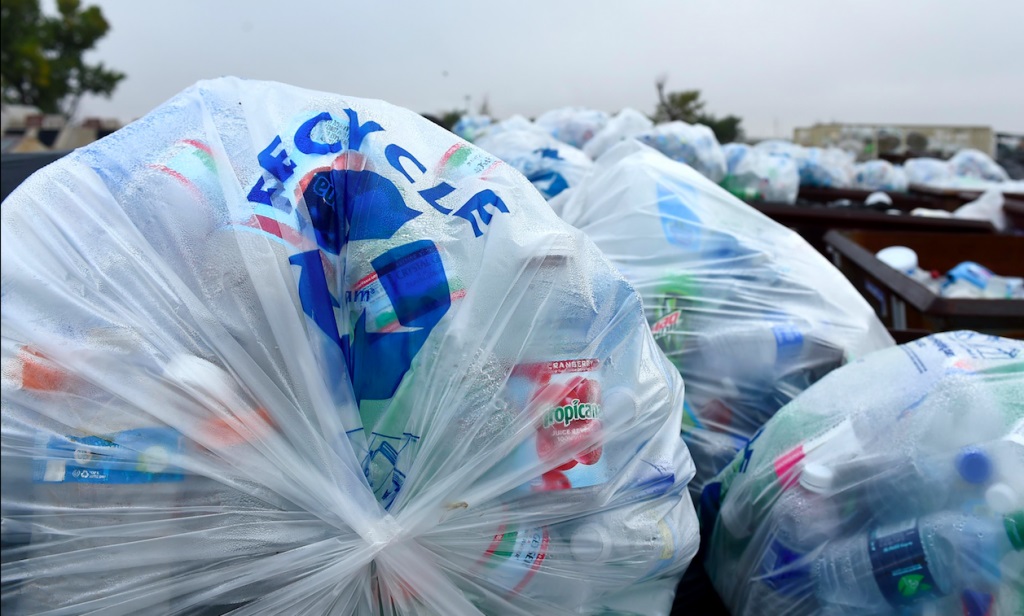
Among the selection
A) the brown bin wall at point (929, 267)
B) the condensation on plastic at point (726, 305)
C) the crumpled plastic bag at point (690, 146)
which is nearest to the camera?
the condensation on plastic at point (726, 305)

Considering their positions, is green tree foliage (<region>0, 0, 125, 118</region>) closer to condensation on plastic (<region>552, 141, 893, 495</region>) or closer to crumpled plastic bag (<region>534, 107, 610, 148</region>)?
crumpled plastic bag (<region>534, 107, 610, 148</region>)

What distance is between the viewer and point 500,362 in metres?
0.82

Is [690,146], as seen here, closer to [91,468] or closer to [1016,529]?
[1016,529]

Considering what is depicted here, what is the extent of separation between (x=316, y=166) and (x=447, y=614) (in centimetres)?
53

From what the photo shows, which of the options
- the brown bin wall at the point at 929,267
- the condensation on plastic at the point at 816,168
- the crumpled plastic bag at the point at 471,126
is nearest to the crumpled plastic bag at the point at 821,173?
the condensation on plastic at the point at 816,168

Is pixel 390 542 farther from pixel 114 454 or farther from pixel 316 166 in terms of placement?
pixel 316 166

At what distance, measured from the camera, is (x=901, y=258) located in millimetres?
2598

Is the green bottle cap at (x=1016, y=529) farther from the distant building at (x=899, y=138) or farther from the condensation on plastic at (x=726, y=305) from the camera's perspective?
the distant building at (x=899, y=138)

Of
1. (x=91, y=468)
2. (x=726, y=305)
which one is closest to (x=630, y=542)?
(x=91, y=468)

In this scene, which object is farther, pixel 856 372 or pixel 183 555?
pixel 856 372

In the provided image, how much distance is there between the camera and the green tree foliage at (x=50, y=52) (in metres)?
16.7

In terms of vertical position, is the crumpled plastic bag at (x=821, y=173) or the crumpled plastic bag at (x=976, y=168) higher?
the crumpled plastic bag at (x=821, y=173)

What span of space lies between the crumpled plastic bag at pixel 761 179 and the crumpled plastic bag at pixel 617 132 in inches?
23.1

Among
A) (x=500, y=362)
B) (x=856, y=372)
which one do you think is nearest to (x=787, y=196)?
(x=856, y=372)
